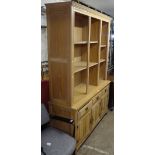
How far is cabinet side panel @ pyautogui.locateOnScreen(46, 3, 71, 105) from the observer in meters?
2.19

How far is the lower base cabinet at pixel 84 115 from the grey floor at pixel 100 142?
91mm

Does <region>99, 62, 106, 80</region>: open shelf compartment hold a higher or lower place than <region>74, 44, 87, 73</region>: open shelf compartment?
lower

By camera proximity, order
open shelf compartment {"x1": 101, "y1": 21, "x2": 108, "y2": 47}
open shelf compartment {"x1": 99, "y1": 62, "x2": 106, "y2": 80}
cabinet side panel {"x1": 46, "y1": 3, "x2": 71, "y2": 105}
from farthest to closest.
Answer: open shelf compartment {"x1": 99, "y1": 62, "x2": 106, "y2": 80} → open shelf compartment {"x1": 101, "y1": 21, "x2": 108, "y2": 47} → cabinet side panel {"x1": 46, "y1": 3, "x2": 71, "y2": 105}

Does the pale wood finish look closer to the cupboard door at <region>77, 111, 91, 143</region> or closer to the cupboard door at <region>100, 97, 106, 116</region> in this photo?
the cupboard door at <region>77, 111, 91, 143</region>

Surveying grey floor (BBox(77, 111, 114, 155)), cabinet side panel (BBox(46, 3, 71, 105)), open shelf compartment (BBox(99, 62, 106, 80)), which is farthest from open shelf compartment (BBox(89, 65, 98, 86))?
cabinet side panel (BBox(46, 3, 71, 105))

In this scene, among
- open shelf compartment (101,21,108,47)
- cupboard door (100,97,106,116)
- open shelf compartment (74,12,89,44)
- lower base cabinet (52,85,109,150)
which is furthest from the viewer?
open shelf compartment (101,21,108,47)

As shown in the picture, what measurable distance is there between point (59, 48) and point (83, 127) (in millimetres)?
1245

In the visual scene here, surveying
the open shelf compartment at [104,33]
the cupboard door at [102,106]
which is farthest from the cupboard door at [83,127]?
the open shelf compartment at [104,33]

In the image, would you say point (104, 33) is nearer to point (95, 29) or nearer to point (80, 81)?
point (95, 29)

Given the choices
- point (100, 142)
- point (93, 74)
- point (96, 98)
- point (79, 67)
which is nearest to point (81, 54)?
point (93, 74)

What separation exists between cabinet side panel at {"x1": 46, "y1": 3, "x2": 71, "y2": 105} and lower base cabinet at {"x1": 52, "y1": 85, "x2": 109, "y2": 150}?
16cm
